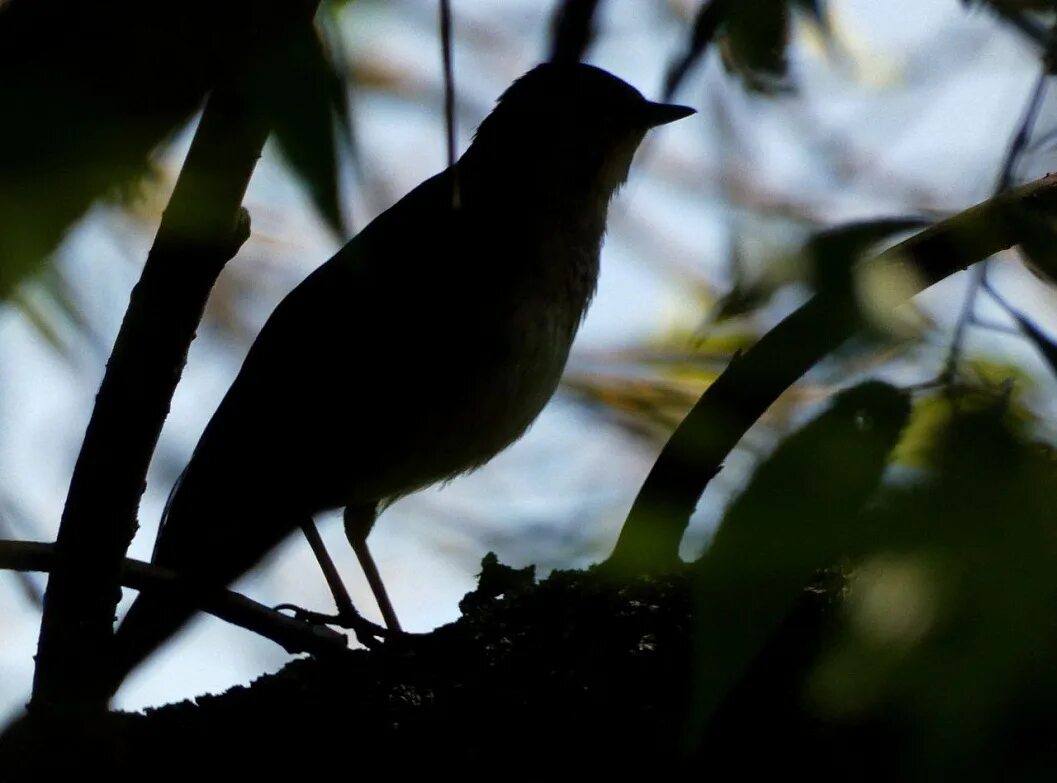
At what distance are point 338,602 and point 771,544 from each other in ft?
8.19

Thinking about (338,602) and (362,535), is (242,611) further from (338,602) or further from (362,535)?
(362,535)

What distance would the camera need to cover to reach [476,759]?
6.92 ft

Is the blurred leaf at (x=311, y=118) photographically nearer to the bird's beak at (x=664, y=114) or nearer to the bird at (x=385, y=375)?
the bird at (x=385, y=375)

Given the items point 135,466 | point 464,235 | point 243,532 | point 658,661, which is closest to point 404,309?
point 464,235

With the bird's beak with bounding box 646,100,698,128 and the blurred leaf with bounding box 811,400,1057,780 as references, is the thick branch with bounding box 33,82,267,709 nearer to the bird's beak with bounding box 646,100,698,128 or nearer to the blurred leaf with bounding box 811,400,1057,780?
the blurred leaf with bounding box 811,400,1057,780

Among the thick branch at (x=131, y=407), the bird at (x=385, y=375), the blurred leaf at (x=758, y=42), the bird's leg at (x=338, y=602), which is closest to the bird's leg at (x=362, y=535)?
the bird's leg at (x=338, y=602)

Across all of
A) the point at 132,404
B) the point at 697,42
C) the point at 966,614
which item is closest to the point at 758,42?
the point at 697,42

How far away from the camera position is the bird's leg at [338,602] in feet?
12.1

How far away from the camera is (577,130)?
4.15 meters

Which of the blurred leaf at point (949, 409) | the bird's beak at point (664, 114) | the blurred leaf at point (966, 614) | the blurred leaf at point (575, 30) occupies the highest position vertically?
the bird's beak at point (664, 114)

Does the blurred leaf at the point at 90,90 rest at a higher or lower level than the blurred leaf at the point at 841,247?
higher

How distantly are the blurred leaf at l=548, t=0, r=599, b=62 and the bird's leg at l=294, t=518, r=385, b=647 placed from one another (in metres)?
2.01

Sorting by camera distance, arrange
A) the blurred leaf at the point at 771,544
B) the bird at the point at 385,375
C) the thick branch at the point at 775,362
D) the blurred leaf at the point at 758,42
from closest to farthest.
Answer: the blurred leaf at the point at 771,544 < the thick branch at the point at 775,362 < the blurred leaf at the point at 758,42 < the bird at the point at 385,375

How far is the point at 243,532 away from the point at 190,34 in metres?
2.26
